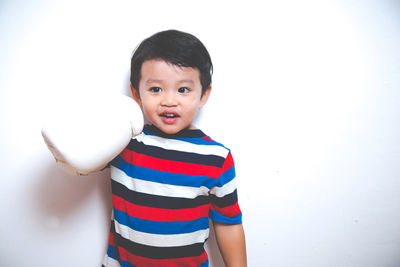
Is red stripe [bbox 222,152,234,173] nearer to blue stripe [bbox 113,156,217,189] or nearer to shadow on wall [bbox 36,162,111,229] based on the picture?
blue stripe [bbox 113,156,217,189]

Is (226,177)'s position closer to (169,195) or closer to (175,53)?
(169,195)

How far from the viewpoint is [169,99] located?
21.1 inches

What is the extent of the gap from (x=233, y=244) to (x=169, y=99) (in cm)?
40

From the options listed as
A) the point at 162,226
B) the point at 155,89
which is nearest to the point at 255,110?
the point at 155,89

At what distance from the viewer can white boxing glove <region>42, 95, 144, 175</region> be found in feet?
1.39

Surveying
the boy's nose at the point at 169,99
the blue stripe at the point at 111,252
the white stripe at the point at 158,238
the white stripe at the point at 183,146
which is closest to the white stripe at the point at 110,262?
the blue stripe at the point at 111,252

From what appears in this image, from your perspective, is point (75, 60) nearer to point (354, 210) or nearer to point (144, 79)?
point (144, 79)

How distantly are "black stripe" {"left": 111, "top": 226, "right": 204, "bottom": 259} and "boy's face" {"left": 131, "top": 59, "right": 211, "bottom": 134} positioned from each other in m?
0.28

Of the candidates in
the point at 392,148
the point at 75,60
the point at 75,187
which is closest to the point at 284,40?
the point at 392,148

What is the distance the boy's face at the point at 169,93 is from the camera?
535 millimetres

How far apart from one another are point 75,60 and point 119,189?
0.39 metres

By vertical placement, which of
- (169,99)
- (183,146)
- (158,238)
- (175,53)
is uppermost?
(175,53)

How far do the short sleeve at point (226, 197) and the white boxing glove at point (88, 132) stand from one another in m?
0.25

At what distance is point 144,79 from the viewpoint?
0.55 m
